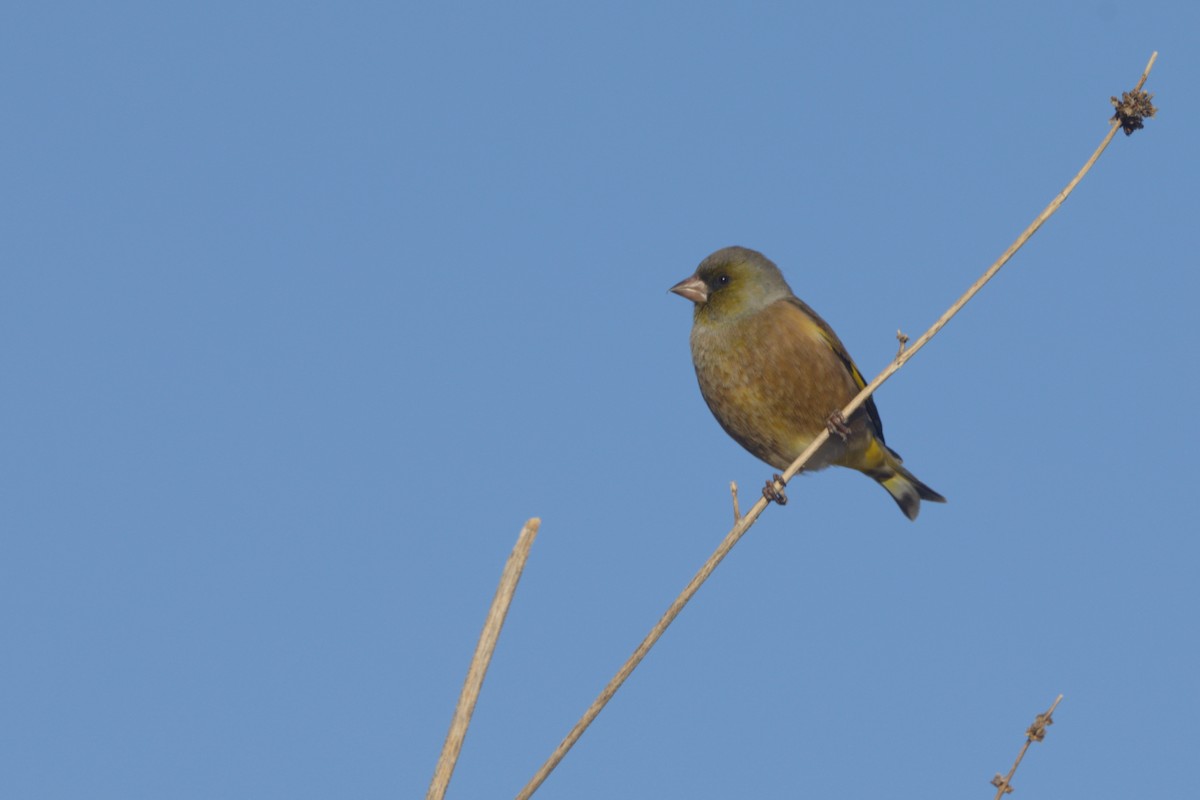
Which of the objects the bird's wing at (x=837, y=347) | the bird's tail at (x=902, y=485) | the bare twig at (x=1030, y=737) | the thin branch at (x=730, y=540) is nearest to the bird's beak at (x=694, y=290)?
the bird's wing at (x=837, y=347)

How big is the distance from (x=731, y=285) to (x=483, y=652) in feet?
17.4

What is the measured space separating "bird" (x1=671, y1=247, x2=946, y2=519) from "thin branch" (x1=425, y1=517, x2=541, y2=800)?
4.40m

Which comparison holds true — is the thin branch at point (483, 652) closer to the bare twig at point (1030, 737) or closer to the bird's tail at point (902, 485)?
the bare twig at point (1030, 737)

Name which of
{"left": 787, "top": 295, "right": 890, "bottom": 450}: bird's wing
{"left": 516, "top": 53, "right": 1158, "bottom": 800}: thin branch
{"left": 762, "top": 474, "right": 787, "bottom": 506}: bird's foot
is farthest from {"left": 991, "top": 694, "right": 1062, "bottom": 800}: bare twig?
{"left": 787, "top": 295, "right": 890, "bottom": 450}: bird's wing

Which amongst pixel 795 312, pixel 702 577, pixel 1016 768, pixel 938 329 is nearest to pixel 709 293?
pixel 795 312

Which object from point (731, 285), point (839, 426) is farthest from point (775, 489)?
point (731, 285)

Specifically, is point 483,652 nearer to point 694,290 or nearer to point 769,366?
point 769,366

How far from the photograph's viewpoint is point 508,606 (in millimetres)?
2961

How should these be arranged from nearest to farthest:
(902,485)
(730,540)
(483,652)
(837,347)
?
1. (483,652)
2. (730,540)
3. (837,347)
4. (902,485)

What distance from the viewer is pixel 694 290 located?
8102 mm

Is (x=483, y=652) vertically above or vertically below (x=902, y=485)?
below

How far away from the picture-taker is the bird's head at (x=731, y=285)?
7.95m

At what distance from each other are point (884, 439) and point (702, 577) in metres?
4.98

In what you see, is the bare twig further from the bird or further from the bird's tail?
the bird's tail
